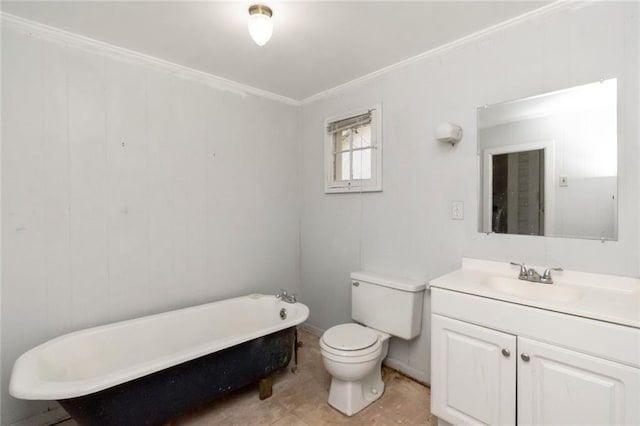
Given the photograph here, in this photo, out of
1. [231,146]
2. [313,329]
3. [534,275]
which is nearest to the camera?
[534,275]

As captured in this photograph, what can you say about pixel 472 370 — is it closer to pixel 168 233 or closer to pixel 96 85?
pixel 168 233

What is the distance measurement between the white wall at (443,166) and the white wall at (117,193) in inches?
22.3

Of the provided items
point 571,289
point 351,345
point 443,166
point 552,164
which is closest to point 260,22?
point 443,166

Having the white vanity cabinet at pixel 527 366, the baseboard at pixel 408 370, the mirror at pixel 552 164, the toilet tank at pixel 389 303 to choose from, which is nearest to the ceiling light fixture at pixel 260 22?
the mirror at pixel 552 164

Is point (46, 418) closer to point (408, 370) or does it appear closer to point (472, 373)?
point (408, 370)

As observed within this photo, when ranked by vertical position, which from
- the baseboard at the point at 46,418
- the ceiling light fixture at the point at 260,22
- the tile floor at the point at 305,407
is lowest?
the tile floor at the point at 305,407

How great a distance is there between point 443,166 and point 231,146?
5.57 feet

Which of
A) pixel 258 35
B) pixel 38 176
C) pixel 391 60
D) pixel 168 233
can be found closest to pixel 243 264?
pixel 168 233

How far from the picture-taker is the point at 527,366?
134 cm

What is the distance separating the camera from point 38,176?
1.82 m

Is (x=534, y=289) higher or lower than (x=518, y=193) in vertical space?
lower

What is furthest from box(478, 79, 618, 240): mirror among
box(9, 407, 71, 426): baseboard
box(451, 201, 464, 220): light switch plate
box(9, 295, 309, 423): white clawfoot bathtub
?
box(9, 407, 71, 426): baseboard

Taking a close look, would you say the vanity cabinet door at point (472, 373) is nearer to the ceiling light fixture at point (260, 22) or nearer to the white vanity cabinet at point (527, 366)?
the white vanity cabinet at point (527, 366)

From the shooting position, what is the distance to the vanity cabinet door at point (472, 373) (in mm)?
1404
